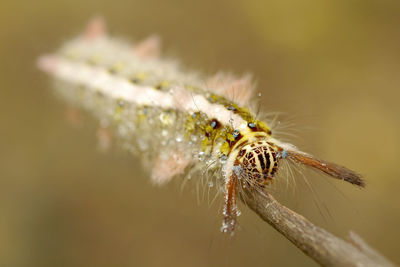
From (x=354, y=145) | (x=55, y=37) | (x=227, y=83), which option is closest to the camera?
(x=227, y=83)

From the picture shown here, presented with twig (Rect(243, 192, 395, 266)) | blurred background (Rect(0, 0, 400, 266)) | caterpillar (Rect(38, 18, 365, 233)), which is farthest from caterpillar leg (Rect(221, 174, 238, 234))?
blurred background (Rect(0, 0, 400, 266))

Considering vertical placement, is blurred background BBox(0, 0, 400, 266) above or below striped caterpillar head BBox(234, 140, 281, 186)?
above

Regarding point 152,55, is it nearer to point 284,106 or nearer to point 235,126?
point 235,126

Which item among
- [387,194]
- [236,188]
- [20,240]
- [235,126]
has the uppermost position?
[387,194]

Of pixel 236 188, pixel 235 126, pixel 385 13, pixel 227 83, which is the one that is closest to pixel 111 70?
pixel 227 83

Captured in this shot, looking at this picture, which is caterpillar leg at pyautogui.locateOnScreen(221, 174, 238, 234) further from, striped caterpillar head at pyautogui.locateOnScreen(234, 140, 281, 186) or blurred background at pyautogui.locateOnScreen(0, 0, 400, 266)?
blurred background at pyautogui.locateOnScreen(0, 0, 400, 266)

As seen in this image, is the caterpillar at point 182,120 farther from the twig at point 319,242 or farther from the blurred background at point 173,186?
the blurred background at point 173,186

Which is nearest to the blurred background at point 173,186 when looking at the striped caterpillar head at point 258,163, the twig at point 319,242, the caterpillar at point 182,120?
the caterpillar at point 182,120
